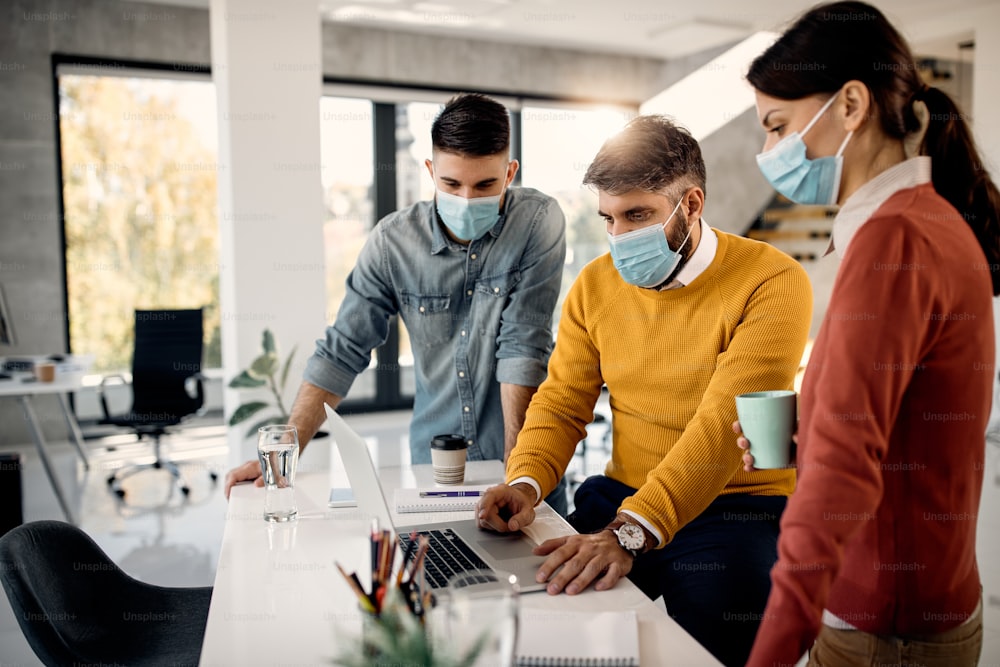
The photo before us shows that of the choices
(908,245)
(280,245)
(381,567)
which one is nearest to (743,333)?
(908,245)

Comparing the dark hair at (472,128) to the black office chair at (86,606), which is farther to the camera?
the dark hair at (472,128)

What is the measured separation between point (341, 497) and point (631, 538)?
69 cm

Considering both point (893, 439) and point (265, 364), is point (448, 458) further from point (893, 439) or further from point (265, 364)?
point (265, 364)

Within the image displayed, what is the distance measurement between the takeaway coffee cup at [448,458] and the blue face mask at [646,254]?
0.54 meters

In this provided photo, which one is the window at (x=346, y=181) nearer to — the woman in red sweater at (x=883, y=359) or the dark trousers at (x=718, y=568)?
the dark trousers at (x=718, y=568)

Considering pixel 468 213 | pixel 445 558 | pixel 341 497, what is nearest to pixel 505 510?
pixel 445 558

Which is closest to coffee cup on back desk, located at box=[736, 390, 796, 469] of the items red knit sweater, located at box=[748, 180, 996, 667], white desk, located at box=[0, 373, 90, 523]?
red knit sweater, located at box=[748, 180, 996, 667]

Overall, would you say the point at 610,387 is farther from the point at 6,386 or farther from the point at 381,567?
the point at 6,386

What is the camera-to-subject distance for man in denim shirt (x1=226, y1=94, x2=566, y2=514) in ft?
7.05

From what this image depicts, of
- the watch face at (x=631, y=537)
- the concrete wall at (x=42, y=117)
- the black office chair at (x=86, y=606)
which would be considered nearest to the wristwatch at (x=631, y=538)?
the watch face at (x=631, y=537)

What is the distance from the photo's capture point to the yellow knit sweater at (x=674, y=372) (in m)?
1.58

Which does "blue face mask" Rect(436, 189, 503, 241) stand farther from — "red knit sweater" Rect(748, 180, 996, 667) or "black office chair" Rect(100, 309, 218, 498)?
"black office chair" Rect(100, 309, 218, 498)

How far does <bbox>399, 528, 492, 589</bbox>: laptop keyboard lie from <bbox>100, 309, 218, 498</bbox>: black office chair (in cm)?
376

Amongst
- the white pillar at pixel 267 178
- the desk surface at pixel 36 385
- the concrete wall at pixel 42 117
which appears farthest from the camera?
the concrete wall at pixel 42 117
